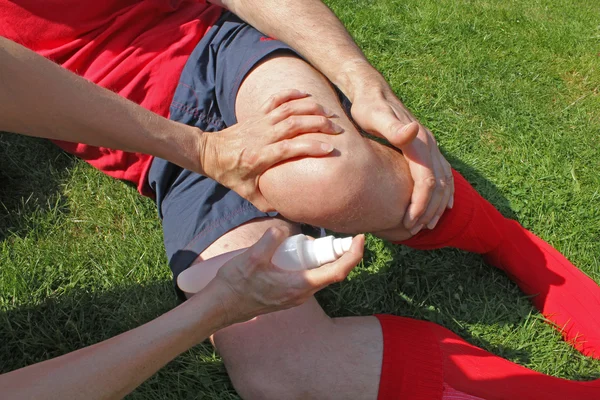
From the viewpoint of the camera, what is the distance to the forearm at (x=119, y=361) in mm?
953

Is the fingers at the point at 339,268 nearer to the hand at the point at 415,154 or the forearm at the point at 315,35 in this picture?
the hand at the point at 415,154

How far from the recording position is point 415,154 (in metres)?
1.36

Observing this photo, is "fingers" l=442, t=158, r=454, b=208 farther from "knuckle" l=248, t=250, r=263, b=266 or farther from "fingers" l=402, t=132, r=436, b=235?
"knuckle" l=248, t=250, r=263, b=266

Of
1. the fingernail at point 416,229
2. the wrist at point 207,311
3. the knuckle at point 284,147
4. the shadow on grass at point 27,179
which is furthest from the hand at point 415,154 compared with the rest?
the shadow on grass at point 27,179

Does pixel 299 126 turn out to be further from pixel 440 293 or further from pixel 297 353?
pixel 440 293

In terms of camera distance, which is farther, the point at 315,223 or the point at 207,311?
the point at 315,223

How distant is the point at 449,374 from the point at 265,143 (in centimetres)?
72

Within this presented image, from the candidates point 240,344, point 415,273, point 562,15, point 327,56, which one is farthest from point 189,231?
point 562,15

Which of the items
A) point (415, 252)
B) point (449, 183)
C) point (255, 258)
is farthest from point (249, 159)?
point (415, 252)

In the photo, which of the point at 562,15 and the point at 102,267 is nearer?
the point at 102,267

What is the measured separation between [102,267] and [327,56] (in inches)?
37.2

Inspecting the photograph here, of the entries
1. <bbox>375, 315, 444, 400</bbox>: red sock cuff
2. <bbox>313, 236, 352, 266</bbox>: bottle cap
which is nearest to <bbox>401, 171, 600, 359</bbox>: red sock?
<bbox>375, 315, 444, 400</bbox>: red sock cuff

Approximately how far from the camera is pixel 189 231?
150 centimetres

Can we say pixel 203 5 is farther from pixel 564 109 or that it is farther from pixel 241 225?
pixel 564 109
